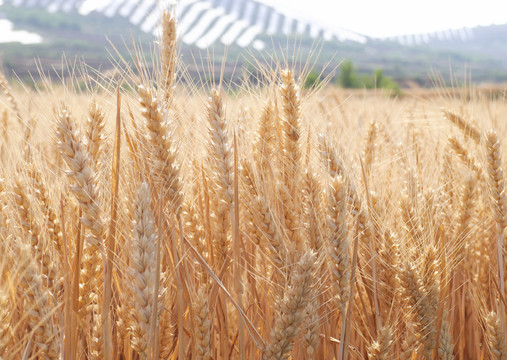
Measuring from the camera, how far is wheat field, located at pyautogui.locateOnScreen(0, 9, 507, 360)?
101 cm

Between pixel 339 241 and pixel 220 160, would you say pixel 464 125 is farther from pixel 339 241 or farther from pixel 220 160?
pixel 220 160

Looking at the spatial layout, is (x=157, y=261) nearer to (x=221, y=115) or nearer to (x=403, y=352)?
(x=221, y=115)

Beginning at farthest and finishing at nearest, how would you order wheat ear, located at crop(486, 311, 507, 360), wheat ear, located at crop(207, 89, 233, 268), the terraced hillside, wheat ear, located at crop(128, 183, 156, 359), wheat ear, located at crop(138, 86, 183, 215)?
the terraced hillside < wheat ear, located at crop(486, 311, 507, 360) < wheat ear, located at crop(207, 89, 233, 268) < wheat ear, located at crop(138, 86, 183, 215) < wheat ear, located at crop(128, 183, 156, 359)

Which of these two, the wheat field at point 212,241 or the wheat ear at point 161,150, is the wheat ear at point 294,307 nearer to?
the wheat field at point 212,241

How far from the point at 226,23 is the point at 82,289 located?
187372 millimetres

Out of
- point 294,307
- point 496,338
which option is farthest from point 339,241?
point 496,338

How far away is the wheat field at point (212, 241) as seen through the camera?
3.31ft

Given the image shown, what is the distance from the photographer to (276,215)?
1.28 metres

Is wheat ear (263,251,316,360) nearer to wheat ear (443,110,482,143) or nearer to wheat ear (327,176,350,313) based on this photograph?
wheat ear (327,176,350,313)

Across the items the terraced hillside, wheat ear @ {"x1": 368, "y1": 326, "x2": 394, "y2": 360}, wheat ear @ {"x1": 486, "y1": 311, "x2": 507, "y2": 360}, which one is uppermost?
the terraced hillside

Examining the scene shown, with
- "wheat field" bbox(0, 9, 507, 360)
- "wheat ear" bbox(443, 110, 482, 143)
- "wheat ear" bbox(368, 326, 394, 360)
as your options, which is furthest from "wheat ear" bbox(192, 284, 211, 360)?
"wheat ear" bbox(443, 110, 482, 143)

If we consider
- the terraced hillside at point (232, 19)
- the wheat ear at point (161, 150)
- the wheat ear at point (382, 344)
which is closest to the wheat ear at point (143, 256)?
the wheat ear at point (161, 150)

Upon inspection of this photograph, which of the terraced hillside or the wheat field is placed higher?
the terraced hillside

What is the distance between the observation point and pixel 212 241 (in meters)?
1.41
